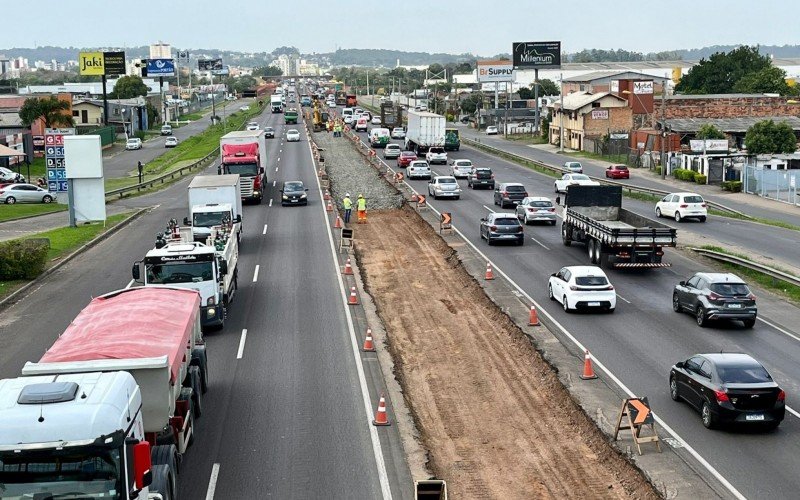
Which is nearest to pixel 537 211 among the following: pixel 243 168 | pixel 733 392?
pixel 243 168

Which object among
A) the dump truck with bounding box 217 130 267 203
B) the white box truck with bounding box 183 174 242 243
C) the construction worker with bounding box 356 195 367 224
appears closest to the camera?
the white box truck with bounding box 183 174 242 243

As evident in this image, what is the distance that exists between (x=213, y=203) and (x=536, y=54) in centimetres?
9783

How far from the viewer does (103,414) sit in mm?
13023

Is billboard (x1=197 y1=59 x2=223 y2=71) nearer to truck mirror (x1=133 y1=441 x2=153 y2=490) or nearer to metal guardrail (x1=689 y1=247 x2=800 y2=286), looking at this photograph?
metal guardrail (x1=689 y1=247 x2=800 y2=286)

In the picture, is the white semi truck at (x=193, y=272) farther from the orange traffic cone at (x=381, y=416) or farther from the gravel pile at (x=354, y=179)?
the gravel pile at (x=354, y=179)

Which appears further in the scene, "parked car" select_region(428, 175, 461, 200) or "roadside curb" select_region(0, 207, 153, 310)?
"parked car" select_region(428, 175, 461, 200)

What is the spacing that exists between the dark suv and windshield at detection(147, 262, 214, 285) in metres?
14.3

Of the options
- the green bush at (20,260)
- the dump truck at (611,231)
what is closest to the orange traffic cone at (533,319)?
the dump truck at (611,231)

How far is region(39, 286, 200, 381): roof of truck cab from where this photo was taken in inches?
712

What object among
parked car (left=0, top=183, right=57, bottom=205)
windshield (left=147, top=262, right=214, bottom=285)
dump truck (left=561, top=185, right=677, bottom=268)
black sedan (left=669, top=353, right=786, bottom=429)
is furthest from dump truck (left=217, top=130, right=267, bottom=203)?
black sedan (left=669, top=353, right=786, bottom=429)

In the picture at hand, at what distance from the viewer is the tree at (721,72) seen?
14925cm

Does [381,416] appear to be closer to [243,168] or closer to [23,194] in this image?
[243,168]

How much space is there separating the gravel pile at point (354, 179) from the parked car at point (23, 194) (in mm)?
18521

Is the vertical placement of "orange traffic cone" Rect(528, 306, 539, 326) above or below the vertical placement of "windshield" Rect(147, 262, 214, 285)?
below
